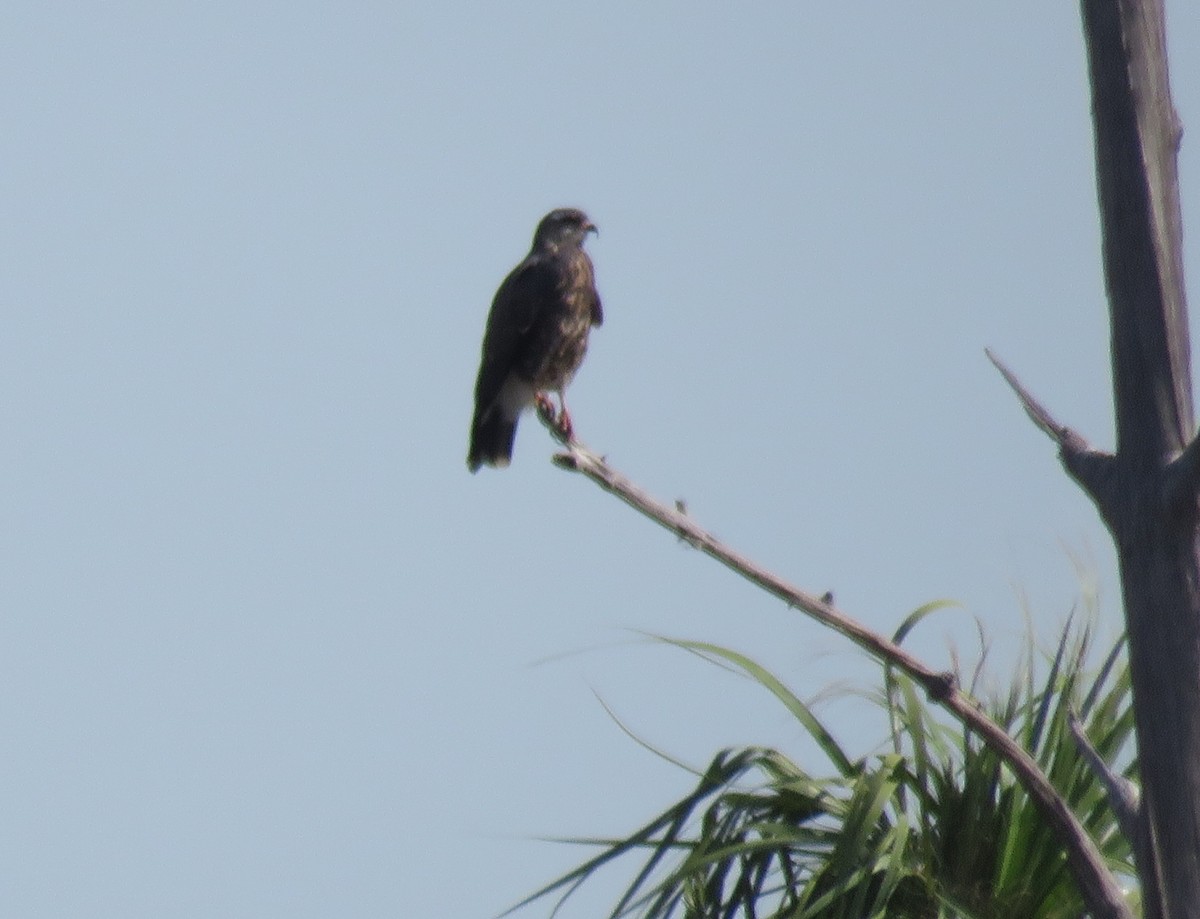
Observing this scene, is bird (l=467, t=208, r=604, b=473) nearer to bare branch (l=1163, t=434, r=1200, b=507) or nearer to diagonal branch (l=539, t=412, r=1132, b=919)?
diagonal branch (l=539, t=412, r=1132, b=919)

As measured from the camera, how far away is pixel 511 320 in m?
9.84

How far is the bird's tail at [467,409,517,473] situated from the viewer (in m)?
9.48

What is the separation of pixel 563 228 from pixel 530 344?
106cm

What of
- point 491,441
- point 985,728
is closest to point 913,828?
point 985,728

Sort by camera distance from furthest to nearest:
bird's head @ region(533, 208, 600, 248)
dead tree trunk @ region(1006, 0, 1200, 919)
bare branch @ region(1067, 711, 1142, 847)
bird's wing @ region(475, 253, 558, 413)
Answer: bird's head @ region(533, 208, 600, 248), bird's wing @ region(475, 253, 558, 413), bare branch @ region(1067, 711, 1142, 847), dead tree trunk @ region(1006, 0, 1200, 919)

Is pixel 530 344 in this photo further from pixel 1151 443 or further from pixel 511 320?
pixel 1151 443

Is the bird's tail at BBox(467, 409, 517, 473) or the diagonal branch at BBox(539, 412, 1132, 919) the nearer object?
the diagonal branch at BBox(539, 412, 1132, 919)

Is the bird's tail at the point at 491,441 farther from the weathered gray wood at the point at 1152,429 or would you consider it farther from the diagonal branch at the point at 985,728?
the weathered gray wood at the point at 1152,429

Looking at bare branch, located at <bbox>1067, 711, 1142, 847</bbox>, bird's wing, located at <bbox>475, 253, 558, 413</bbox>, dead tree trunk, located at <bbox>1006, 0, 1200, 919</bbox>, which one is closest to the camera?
dead tree trunk, located at <bbox>1006, 0, 1200, 919</bbox>

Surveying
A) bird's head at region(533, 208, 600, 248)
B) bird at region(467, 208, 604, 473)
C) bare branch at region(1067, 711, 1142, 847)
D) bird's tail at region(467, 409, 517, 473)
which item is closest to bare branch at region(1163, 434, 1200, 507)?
bare branch at region(1067, 711, 1142, 847)

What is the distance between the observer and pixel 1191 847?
14.4 ft

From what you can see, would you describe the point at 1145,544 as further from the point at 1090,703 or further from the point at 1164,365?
the point at 1090,703

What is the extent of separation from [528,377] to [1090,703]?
14.5ft

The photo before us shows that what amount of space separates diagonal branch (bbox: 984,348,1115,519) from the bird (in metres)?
4.50
